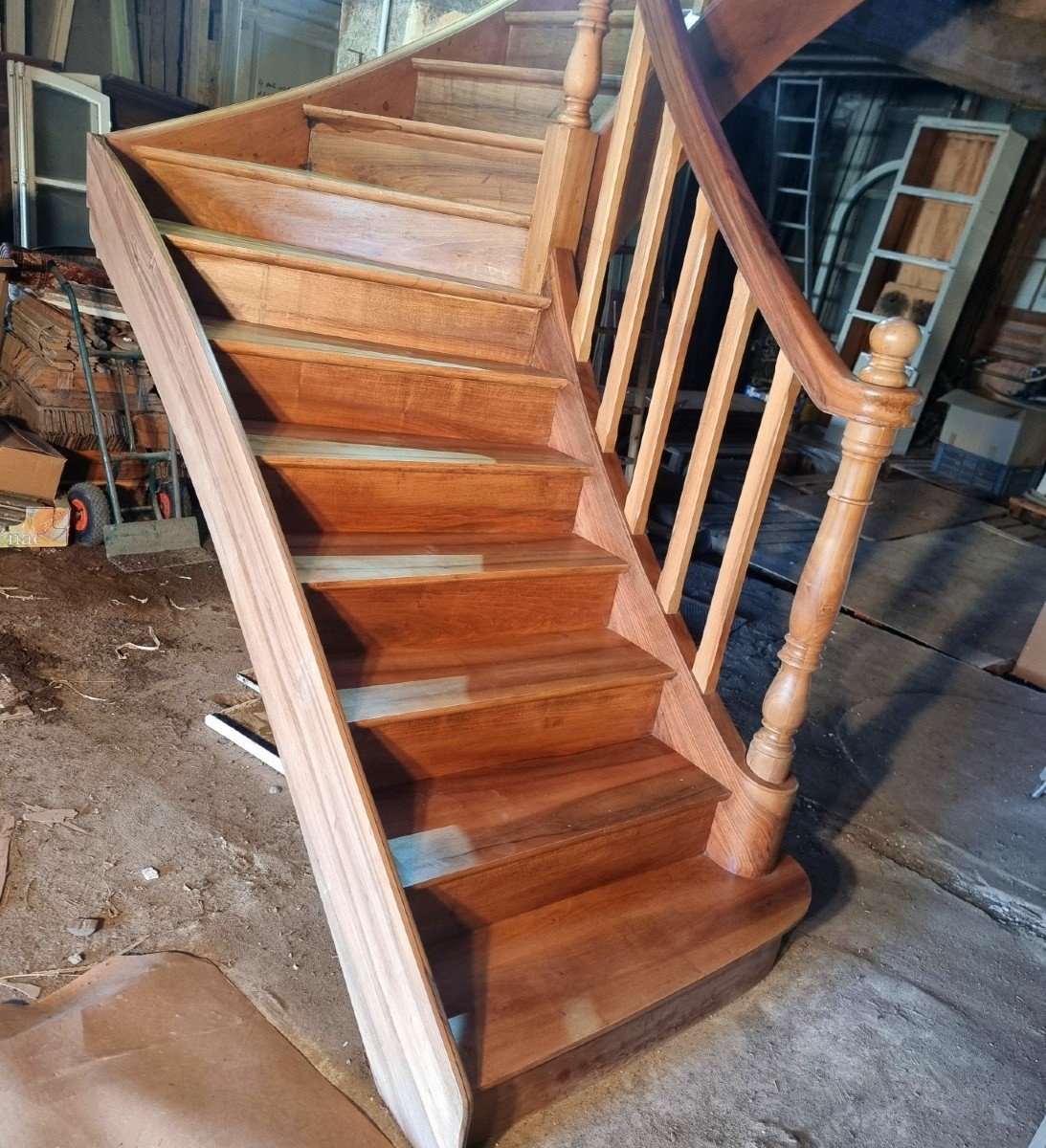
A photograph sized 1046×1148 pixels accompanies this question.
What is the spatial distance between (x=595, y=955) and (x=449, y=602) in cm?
81

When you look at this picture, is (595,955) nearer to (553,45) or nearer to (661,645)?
(661,645)

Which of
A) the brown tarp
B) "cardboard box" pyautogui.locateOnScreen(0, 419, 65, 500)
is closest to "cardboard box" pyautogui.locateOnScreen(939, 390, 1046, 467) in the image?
"cardboard box" pyautogui.locateOnScreen(0, 419, 65, 500)

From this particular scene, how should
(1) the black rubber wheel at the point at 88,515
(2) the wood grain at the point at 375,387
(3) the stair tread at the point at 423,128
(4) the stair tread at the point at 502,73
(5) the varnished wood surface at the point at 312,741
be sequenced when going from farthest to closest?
(1) the black rubber wheel at the point at 88,515 → (4) the stair tread at the point at 502,73 → (3) the stair tread at the point at 423,128 → (2) the wood grain at the point at 375,387 → (5) the varnished wood surface at the point at 312,741

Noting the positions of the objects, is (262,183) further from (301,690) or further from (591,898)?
(591,898)

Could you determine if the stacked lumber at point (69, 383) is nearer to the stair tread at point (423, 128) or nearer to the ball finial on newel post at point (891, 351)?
the stair tread at point (423, 128)

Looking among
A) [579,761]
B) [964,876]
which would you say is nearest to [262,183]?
[579,761]

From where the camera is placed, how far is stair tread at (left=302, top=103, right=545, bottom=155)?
8.76ft

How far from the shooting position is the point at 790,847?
264cm

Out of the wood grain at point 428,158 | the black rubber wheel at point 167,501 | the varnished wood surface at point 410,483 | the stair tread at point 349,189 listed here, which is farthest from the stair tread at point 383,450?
the black rubber wheel at point 167,501

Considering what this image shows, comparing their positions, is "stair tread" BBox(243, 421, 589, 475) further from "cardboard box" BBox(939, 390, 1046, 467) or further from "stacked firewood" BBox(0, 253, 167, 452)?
"cardboard box" BBox(939, 390, 1046, 467)

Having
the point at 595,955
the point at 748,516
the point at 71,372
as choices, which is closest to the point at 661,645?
the point at 748,516

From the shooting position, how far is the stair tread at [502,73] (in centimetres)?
293

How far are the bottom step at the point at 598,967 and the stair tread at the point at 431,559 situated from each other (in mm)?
737

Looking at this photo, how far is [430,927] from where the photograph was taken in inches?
66.4
